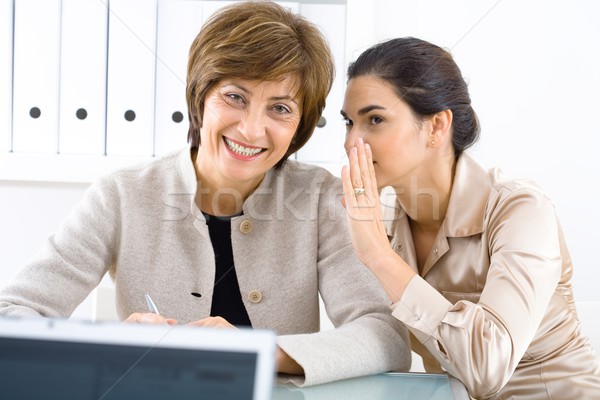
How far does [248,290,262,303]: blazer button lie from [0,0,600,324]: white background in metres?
0.79

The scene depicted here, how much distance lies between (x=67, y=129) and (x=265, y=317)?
29.5 inches

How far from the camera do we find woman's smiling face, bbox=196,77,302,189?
122cm

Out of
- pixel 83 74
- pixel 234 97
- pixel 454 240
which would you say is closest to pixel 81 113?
pixel 83 74

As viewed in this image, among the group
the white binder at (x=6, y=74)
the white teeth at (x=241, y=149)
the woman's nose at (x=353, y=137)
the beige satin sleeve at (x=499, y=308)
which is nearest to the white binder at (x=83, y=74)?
the white binder at (x=6, y=74)

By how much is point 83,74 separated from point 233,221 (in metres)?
0.63

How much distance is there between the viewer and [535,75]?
1836 millimetres

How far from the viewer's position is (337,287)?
3.99 feet

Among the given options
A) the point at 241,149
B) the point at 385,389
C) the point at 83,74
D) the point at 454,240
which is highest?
the point at 83,74

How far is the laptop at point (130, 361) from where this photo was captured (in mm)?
432

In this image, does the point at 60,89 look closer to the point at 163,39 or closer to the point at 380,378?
the point at 163,39

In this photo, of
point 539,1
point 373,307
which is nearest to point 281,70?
point 373,307

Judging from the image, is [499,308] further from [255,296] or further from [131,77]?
[131,77]

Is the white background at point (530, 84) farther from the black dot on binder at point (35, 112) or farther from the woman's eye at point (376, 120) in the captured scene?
the woman's eye at point (376, 120)

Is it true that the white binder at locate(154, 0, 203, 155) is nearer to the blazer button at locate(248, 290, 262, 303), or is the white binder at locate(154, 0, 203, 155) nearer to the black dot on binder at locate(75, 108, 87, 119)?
the black dot on binder at locate(75, 108, 87, 119)
